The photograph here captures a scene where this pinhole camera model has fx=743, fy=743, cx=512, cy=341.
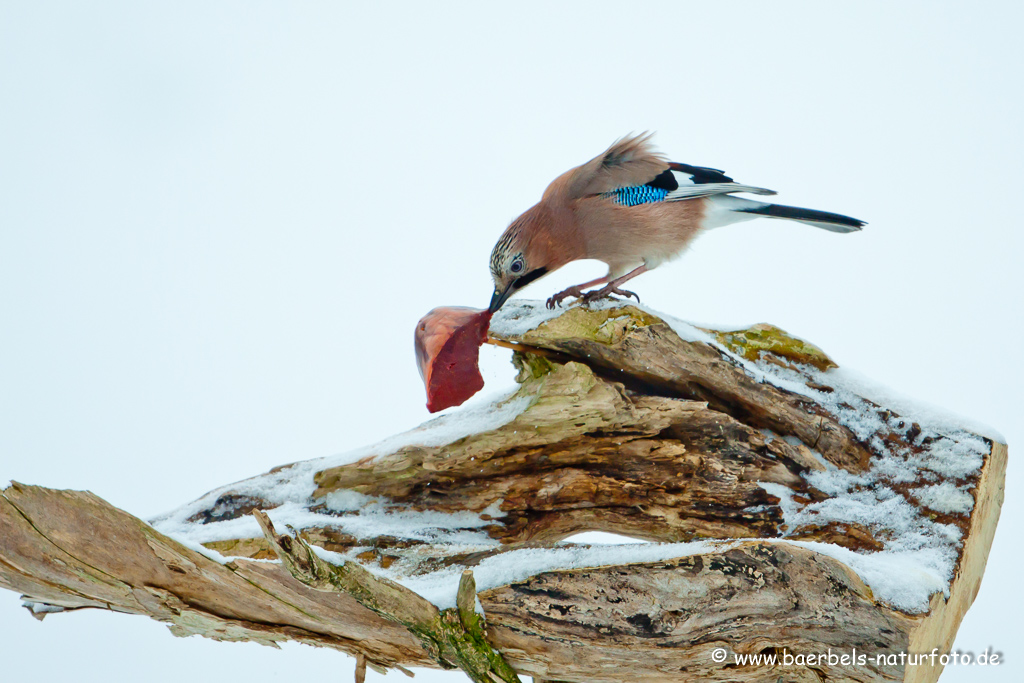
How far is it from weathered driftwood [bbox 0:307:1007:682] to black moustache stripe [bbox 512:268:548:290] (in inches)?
9.4

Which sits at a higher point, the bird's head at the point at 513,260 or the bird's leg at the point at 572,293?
the bird's head at the point at 513,260

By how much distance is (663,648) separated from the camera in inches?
73.9

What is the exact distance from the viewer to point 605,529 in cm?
259

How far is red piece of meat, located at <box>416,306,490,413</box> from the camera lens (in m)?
2.55

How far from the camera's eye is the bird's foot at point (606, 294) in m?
2.84

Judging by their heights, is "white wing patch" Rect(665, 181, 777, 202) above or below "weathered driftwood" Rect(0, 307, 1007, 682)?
above

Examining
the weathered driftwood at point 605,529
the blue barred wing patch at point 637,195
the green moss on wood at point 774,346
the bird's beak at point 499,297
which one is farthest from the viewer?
the blue barred wing patch at point 637,195

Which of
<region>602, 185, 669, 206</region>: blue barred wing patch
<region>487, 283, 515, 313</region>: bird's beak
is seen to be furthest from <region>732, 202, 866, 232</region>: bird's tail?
<region>487, 283, 515, 313</region>: bird's beak

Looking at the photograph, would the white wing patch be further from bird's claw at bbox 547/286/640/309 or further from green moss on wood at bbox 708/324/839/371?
green moss on wood at bbox 708/324/839/371

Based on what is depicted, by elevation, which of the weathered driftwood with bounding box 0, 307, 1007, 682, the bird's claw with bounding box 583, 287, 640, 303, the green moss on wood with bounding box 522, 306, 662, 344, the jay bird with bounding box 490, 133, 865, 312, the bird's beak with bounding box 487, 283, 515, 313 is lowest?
the weathered driftwood with bounding box 0, 307, 1007, 682

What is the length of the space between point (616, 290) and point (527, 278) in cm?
39

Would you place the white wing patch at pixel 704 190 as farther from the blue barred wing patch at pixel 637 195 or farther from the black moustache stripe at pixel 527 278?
the black moustache stripe at pixel 527 278

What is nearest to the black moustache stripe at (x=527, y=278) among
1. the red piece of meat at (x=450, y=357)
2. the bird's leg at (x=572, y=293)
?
the bird's leg at (x=572, y=293)

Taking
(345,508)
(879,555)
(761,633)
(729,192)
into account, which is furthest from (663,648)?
(729,192)
